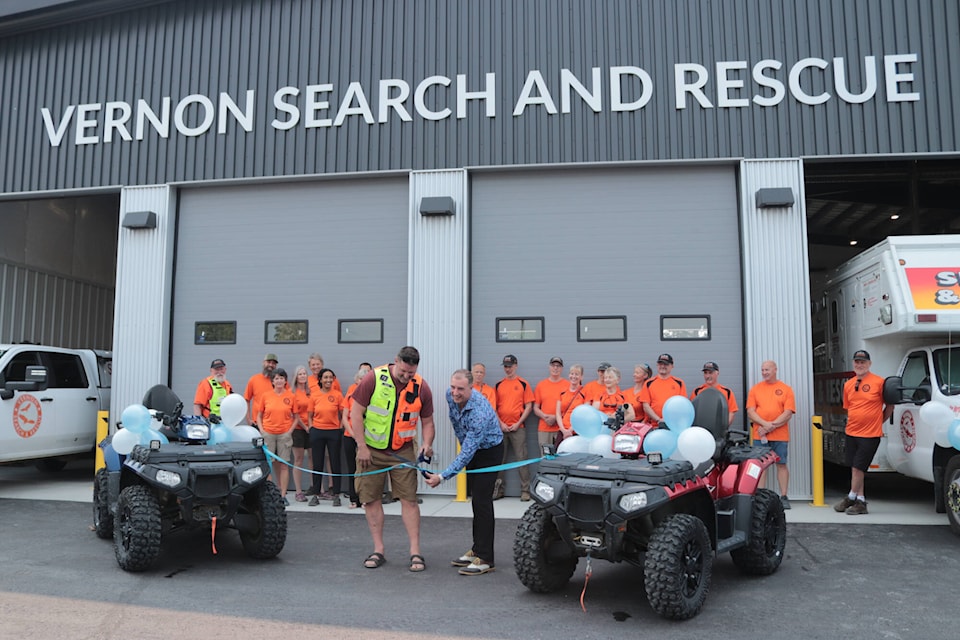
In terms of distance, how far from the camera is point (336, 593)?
5.83 m

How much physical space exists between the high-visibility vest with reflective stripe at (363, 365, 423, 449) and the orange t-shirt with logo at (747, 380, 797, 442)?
532cm

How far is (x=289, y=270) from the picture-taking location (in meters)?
12.1

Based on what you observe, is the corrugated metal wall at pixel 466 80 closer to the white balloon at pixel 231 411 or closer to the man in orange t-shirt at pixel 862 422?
the man in orange t-shirt at pixel 862 422

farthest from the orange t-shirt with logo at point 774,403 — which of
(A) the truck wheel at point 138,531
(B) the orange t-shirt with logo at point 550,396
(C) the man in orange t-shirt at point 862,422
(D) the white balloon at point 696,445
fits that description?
(A) the truck wheel at point 138,531

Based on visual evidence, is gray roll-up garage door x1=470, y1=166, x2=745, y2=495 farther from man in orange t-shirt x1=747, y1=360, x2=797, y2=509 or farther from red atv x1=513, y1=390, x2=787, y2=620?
red atv x1=513, y1=390, x2=787, y2=620

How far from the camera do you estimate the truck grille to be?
520cm

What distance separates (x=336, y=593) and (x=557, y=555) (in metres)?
1.70

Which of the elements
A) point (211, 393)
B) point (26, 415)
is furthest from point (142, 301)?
point (211, 393)

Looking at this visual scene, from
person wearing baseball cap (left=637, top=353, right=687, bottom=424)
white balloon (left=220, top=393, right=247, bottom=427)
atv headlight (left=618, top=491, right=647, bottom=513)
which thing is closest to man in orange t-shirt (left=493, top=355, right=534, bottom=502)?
person wearing baseball cap (left=637, top=353, right=687, bottom=424)

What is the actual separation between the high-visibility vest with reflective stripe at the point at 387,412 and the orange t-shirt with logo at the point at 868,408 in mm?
5746

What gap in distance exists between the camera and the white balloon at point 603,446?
584 centimetres

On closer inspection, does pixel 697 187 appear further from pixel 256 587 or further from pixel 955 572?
pixel 256 587

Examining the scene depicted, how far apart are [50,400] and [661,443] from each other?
1006cm

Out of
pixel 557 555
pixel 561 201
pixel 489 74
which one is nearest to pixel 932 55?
pixel 561 201
